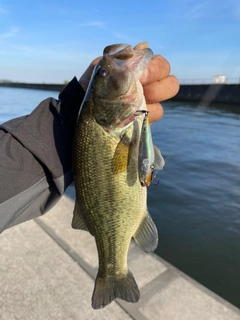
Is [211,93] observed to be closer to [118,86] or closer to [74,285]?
[74,285]

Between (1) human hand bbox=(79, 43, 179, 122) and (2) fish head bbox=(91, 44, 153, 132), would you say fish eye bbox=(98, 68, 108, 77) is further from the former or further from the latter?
(1) human hand bbox=(79, 43, 179, 122)

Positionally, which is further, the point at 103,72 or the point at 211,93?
the point at 211,93

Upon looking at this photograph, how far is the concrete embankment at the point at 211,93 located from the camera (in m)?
27.8

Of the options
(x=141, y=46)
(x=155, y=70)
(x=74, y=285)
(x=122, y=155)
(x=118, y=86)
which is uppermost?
(x=141, y=46)

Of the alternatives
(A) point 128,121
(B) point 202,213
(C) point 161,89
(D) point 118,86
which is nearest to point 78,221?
(A) point 128,121

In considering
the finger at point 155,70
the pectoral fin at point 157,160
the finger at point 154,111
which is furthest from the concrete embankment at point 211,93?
the pectoral fin at point 157,160

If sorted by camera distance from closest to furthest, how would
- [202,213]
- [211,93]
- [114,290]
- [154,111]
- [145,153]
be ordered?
[145,153] < [114,290] < [154,111] < [202,213] < [211,93]

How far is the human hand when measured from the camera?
5.54 ft

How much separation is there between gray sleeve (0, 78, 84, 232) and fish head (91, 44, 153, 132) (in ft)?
1.06

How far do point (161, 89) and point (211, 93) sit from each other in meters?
27.9

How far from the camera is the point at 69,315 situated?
8.49 ft

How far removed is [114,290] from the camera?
1720 millimetres

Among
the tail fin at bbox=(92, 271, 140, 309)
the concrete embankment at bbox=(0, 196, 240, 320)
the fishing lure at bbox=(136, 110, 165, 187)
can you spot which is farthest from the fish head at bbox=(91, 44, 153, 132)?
the concrete embankment at bbox=(0, 196, 240, 320)

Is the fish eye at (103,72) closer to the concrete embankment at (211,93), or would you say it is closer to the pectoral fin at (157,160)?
the pectoral fin at (157,160)
